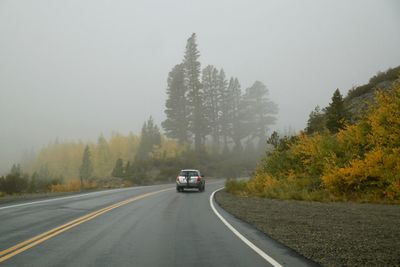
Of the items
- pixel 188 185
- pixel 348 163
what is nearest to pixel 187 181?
pixel 188 185

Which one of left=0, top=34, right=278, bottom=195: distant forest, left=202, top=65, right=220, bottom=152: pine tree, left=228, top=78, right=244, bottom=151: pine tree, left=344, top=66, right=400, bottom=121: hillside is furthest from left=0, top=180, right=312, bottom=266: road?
left=228, top=78, right=244, bottom=151: pine tree

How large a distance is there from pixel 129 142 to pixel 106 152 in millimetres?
9097

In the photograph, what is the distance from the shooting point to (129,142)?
12269cm

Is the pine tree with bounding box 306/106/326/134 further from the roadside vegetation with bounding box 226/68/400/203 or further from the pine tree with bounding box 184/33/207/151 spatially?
the pine tree with bounding box 184/33/207/151

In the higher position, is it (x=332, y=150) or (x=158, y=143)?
(x=158, y=143)

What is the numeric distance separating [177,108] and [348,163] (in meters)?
58.9

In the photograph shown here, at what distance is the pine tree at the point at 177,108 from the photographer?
2975 inches

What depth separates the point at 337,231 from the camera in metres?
9.89

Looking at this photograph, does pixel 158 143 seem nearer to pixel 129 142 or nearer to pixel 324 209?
pixel 129 142

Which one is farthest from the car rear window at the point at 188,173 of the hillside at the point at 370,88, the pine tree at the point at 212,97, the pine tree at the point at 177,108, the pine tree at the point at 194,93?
the pine tree at the point at 212,97

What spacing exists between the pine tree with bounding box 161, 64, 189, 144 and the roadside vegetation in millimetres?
49884

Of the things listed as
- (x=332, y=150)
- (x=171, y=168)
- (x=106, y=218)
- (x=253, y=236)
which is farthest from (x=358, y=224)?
(x=171, y=168)

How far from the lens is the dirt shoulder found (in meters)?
7.07

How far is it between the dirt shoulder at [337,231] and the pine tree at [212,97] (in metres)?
68.8
